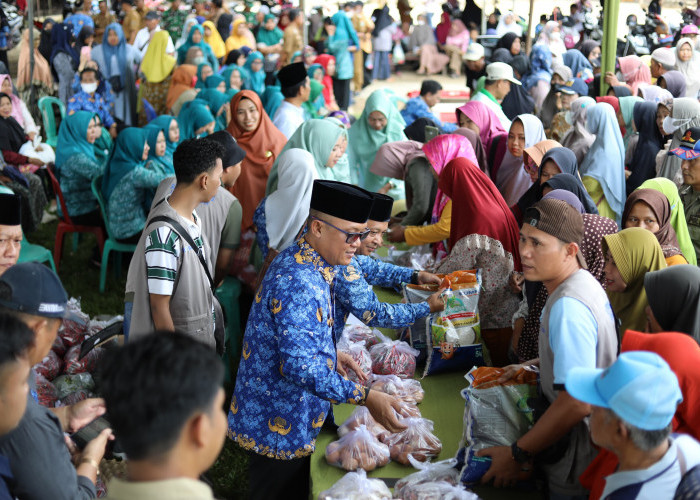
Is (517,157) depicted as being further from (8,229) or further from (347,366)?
(8,229)

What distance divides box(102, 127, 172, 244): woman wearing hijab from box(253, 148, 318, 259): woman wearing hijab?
59.8 inches

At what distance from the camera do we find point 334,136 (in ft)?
16.1

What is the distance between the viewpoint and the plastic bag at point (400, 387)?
3203 mm

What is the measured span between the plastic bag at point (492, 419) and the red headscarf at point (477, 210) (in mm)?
1241

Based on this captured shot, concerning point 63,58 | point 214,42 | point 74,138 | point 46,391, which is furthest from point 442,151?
point 214,42

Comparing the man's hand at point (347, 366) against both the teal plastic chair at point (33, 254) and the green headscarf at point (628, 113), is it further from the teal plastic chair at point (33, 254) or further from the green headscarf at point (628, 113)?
the green headscarf at point (628, 113)

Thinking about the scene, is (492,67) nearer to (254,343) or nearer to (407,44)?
(254,343)

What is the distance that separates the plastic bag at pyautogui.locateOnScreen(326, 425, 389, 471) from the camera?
2756 millimetres

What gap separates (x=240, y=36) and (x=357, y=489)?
37.7ft

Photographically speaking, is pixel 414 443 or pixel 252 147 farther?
pixel 252 147

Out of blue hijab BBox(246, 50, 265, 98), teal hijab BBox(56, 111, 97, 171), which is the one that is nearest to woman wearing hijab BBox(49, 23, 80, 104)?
blue hijab BBox(246, 50, 265, 98)

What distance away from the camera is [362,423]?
2973 mm

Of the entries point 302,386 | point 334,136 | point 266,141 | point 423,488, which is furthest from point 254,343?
point 266,141

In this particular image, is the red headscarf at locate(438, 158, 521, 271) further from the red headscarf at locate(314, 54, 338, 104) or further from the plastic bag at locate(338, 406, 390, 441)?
the red headscarf at locate(314, 54, 338, 104)
